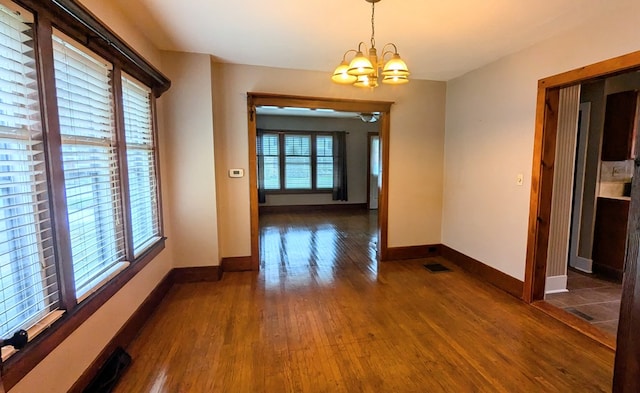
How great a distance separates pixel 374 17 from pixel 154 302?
3145 millimetres

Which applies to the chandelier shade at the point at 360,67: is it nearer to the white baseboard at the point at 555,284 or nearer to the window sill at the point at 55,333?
the window sill at the point at 55,333

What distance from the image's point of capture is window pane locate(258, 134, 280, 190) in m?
7.98

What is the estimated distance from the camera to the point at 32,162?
149 cm

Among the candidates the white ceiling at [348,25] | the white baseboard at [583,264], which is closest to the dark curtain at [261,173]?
the white ceiling at [348,25]

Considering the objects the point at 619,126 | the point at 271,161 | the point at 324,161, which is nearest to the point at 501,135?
A: the point at 619,126

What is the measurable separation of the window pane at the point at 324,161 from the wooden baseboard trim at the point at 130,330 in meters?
5.42

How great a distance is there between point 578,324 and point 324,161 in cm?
646

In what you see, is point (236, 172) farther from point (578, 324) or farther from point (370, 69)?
point (578, 324)

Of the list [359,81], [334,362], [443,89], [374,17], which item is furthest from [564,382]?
[443,89]

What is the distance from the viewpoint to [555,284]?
10.8ft

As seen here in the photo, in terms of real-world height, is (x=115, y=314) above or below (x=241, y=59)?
below

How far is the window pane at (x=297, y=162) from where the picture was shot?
8148 mm

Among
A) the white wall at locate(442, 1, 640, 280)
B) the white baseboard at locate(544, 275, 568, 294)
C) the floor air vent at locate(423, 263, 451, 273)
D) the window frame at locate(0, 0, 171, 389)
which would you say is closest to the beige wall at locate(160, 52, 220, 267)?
the window frame at locate(0, 0, 171, 389)

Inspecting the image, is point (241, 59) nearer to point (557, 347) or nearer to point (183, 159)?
point (183, 159)
